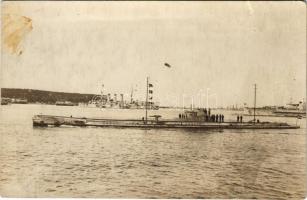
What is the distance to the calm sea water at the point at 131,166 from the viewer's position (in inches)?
65.4

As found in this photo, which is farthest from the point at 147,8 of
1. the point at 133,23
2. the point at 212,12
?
the point at 212,12

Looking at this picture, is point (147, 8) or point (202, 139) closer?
point (147, 8)

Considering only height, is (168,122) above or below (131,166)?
above

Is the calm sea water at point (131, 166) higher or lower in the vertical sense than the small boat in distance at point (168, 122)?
lower

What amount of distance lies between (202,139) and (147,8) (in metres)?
0.51

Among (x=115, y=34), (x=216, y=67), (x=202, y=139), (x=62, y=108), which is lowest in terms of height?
(x=202, y=139)

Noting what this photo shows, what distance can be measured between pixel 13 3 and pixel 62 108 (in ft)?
1.31

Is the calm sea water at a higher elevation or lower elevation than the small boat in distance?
lower

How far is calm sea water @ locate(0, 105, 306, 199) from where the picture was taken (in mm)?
1660

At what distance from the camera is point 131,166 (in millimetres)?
1678

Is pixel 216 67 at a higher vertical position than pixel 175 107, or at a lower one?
higher

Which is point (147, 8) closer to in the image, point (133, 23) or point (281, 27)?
point (133, 23)

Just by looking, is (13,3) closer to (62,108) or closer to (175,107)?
(62,108)

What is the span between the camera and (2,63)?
1669 millimetres
